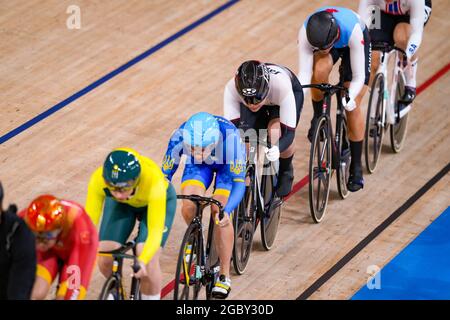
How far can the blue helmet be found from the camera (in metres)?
5.88

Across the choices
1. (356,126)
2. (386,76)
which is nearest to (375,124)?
(386,76)

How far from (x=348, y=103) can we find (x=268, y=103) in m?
0.69

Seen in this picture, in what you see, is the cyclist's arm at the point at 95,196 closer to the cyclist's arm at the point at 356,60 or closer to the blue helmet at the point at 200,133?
the blue helmet at the point at 200,133

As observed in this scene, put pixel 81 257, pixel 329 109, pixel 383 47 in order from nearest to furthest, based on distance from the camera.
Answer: pixel 81 257
pixel 329 109
pixel 383 47

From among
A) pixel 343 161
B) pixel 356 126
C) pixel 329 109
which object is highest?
pixel 329 109

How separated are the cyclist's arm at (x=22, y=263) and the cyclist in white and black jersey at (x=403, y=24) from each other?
377 centimetres

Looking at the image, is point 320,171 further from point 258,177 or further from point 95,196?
point 95,196

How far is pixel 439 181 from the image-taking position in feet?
26.2

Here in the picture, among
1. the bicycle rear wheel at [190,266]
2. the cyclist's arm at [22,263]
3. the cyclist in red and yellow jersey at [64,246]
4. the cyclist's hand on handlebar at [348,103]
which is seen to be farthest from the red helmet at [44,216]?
the cyclist's hand on handlebar at [348,103]

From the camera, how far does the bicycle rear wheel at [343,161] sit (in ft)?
24.8

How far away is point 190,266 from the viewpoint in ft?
19.6

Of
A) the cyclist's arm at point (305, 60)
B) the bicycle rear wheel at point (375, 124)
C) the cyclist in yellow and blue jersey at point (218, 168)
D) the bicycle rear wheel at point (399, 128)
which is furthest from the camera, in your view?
the bicycle rear wheel at point (399, 128)
